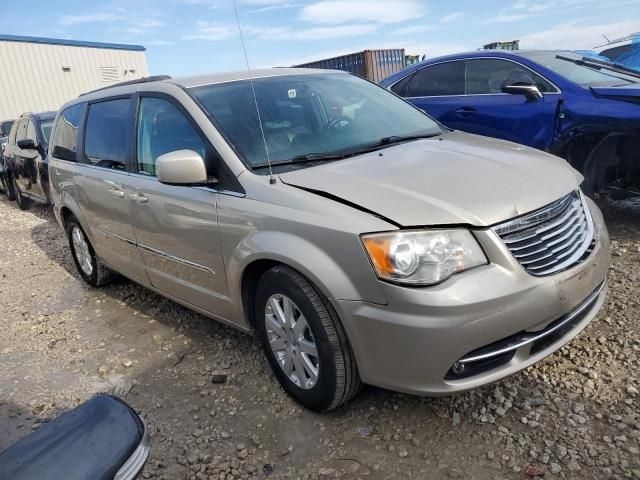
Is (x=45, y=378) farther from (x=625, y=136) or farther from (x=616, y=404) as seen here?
(x=625, y=136)

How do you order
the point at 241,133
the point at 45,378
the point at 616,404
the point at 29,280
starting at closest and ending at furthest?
1. the point at 616,404
2. the point at 241,133
3. the point at 45,378
4. the point at 29,280

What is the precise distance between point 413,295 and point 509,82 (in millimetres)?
3786

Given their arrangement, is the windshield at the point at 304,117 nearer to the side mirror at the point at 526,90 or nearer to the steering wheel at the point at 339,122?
the steering wheel at the point at 339,122

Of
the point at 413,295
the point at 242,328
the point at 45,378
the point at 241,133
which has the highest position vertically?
the point at 241,133

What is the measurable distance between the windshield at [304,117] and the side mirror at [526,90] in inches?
60.4

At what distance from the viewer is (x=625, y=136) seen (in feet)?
14.3

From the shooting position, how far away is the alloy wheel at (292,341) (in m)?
2.41

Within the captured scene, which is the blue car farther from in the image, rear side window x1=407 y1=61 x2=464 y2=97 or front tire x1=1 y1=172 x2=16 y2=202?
front tire x1=1 y1=172 x2=16 y2=202

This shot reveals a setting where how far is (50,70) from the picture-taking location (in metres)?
19.9

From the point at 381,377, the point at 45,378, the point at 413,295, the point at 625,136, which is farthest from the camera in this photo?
the point at 625,136

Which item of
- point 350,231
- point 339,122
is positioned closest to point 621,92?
point 339,122

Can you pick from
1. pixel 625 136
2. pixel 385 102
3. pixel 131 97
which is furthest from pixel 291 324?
pixel 625 136

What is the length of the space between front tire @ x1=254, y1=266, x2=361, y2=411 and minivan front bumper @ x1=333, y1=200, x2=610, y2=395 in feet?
0.31

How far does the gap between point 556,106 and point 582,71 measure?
0.60m
